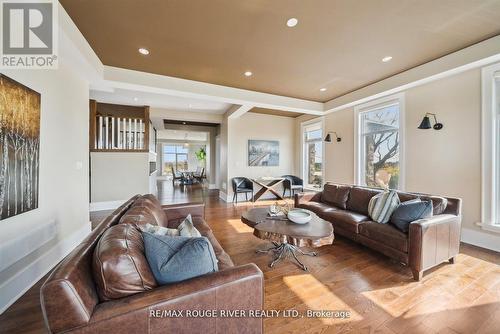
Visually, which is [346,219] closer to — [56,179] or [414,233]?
[414,233]

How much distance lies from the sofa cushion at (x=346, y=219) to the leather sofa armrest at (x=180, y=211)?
78.8 inches

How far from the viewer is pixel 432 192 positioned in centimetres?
337

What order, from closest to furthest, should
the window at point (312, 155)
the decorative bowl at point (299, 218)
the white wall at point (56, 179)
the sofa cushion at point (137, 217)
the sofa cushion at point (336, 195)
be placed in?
the sofa cushion at point (137, 217) < the white wall at point (56, 179) < the decorative bowl at point (299, 218) < the sofa cushion at point (336, 195) < the window at point (312, 155)

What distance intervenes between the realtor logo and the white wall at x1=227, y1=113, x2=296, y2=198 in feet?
14.1

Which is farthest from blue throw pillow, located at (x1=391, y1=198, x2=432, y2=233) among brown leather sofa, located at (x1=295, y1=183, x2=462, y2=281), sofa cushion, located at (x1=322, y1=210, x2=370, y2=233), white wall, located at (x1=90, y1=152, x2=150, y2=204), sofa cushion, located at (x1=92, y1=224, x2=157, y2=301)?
white wall, located at (x1=90, y1=152, x2=150, y2=204)

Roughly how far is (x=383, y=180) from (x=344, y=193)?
136cm

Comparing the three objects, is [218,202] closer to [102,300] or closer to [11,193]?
[11,193]

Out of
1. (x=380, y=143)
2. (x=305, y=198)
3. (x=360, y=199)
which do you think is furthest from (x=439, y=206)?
(x=380, y=143)

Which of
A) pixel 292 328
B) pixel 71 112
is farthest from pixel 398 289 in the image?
pixel 71 112

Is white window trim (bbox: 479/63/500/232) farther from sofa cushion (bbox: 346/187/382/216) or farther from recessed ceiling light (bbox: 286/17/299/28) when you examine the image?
recessed ceiling light (bbox: 286/17/299/28)

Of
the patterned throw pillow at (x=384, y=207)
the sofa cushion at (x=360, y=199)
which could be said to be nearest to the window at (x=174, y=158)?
the sofa cushion at (x=360, y=199)

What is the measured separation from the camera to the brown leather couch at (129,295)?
804 millimetres

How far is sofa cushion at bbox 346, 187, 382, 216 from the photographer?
311 centimetres

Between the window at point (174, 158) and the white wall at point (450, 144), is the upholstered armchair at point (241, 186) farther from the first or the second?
the window at point (174, 158)
